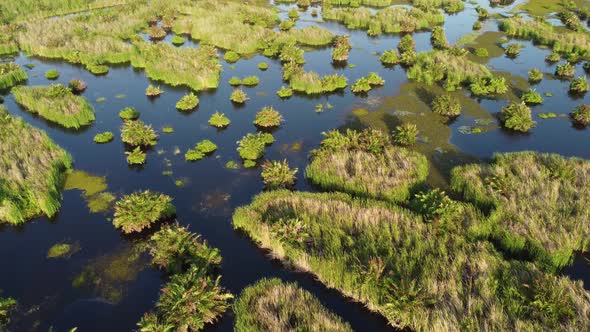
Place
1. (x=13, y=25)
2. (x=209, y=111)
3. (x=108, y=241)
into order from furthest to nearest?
(x=13, y=25)
(x=209, y=111)
(x=108, y=241)

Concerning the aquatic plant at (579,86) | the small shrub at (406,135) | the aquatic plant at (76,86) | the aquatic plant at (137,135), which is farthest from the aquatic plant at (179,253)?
the aquatic plant at (579,86)

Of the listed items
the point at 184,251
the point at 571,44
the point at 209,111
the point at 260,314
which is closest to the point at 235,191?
the point at 184,251

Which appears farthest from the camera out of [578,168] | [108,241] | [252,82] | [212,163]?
[252,82]

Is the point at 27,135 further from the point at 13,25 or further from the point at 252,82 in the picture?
the point at 13,25

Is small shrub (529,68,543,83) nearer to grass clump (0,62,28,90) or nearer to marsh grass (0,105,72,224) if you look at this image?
marsh grass (0,105,72,224)

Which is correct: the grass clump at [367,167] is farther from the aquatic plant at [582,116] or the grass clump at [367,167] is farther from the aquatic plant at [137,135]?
the aquatic plant at [582,116]

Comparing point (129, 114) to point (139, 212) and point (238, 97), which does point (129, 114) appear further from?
point (139, 212)
